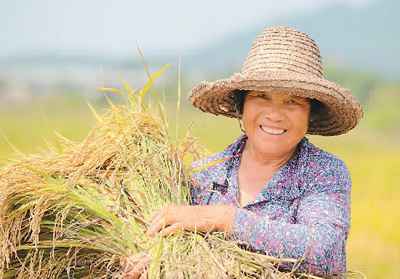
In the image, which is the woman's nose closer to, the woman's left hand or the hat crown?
the hat crown

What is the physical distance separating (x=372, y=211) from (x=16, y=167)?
13.1m

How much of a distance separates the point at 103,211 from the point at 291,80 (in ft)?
2.55

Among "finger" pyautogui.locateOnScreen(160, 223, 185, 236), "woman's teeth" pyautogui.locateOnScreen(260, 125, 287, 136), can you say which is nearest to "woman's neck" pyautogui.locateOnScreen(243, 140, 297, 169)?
"woman's teeth" pyautogui.locateOnScreen(260, 125, 287, 136)

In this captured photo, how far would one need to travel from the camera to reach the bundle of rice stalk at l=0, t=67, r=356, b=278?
2.61m

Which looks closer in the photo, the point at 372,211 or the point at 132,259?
the point at 132,259

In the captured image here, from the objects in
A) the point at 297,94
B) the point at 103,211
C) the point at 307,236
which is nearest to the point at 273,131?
the point at 297,94

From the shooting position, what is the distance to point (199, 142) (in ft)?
11.1

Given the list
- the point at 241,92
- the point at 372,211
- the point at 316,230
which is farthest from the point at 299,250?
the point at 372,211

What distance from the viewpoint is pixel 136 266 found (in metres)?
2.61

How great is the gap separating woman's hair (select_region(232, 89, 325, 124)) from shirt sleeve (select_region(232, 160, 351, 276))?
17.1 inches

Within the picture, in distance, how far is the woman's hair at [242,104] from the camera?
305 cm

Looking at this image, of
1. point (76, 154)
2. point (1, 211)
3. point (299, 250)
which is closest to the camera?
point (299, 250)

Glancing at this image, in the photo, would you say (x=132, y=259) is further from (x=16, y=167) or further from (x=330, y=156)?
(x=330, y=156)

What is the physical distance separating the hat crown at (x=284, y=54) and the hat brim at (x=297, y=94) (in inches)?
2.5
